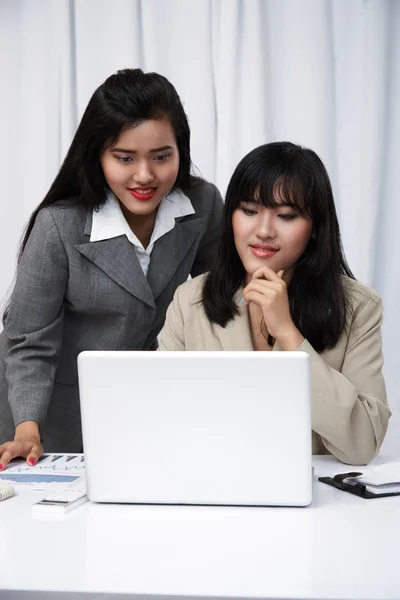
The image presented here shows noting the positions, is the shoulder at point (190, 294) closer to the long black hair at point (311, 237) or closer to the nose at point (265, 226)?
the long black hair at point (311, 237)

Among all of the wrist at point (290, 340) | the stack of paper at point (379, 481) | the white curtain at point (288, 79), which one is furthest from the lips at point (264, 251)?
the white curtain at point (288, 79)

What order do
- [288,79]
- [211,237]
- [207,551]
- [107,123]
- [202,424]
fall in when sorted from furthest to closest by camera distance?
[288,79], [211,237], [107,123], [202,424], [207,551]

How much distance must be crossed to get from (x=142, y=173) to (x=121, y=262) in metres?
0.29

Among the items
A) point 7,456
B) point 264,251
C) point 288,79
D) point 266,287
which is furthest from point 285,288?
point 288,79

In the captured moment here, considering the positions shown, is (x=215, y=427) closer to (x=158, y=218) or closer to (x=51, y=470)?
(x=51, y=470)

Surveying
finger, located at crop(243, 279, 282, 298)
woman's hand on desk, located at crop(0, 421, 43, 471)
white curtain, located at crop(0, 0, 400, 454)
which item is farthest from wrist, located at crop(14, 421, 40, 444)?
white curtain, located at crop(0, 0, 400, 454)

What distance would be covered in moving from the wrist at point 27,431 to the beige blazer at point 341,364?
359 millimetres

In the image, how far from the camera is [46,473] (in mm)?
1567

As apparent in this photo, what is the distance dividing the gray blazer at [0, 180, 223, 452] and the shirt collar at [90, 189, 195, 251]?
0.7 inches

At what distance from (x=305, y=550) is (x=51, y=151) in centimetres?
267

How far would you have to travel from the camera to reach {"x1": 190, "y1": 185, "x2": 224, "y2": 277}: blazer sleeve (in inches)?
88.9

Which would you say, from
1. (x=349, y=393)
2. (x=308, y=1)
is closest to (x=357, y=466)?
(x=349, y=393)

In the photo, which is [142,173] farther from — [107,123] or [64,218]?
[64,218]

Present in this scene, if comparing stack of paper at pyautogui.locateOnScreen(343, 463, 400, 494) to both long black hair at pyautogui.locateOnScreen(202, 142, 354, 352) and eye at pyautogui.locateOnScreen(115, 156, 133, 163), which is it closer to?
long black hair at pyautogui.locateOnScreen(202, 142, 354, 352)
